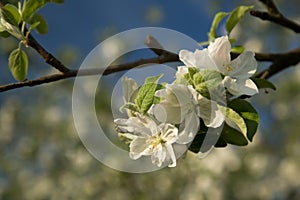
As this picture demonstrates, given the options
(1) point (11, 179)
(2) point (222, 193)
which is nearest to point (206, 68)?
(2) point (222, 193)

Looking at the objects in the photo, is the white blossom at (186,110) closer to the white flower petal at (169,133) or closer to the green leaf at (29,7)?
the white flower petal at (169,133)

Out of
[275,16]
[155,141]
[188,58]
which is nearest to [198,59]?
[188,58]

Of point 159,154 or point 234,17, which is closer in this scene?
point 159,154

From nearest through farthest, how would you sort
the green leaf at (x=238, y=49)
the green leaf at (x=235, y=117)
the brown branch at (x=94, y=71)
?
the green leaf at (x=235, y=117), the brown branch at (x=94, y=71), the green leaf at (x=238, y=49)

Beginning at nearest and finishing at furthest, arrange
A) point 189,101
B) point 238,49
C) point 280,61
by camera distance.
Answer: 1. point 189,101
2. point 238,49
3. point 280,61

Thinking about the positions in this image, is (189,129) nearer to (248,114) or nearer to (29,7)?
(248,114)

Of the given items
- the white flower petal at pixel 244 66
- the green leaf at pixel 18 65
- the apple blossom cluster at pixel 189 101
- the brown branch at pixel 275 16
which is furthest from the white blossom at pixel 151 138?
the brown branch at pixel 275 16

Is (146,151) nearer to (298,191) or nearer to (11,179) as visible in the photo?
(298,191)

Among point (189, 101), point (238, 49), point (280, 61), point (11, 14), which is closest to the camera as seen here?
point (189, 101)

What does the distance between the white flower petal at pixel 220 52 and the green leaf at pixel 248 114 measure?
5cm

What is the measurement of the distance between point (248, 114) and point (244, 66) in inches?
2.4

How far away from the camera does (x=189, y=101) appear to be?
57 centimetres

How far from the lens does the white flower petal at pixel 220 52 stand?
23.4 inches

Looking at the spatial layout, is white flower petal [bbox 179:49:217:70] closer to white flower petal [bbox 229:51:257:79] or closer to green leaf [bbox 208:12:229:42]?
white flower petal [bbox 229:51:257:79]
